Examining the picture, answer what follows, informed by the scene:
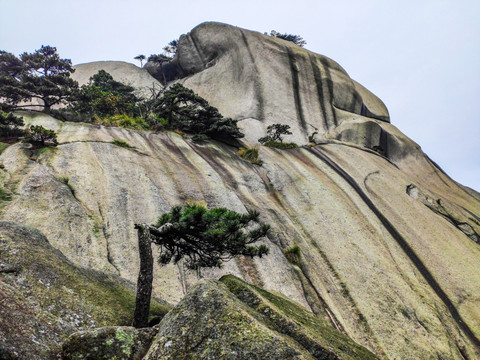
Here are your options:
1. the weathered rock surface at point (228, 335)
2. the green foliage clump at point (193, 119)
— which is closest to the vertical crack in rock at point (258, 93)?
the green foliage clump at point (193, 119)

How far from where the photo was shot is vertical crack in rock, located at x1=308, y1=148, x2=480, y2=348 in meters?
13.6

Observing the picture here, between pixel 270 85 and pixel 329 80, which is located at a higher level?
pixel 329 80

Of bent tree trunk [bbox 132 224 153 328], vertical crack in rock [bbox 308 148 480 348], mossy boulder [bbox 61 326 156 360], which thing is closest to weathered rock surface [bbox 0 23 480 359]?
vertical crack in rock [bbox 308 148 480 348]

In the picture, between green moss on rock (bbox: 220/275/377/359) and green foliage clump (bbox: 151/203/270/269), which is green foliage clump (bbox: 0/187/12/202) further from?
green moss on rock (bbox: 220/275/377/359)

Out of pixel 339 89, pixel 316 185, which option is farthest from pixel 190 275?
pixel 339 89

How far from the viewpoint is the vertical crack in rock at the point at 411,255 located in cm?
1357

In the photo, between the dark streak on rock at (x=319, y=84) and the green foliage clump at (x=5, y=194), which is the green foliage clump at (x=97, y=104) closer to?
the green foliage clump at (x=5, y=194)

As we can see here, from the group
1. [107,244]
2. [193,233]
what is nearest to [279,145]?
[107,244]

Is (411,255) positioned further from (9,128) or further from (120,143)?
(9,128)

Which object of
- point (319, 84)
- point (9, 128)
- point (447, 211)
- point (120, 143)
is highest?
point (319, 84)

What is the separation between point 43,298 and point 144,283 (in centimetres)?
157

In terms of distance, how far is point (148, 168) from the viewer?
16953 millimetres

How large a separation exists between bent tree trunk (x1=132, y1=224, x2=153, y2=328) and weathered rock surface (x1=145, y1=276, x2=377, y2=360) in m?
1.41

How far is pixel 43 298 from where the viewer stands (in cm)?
460
